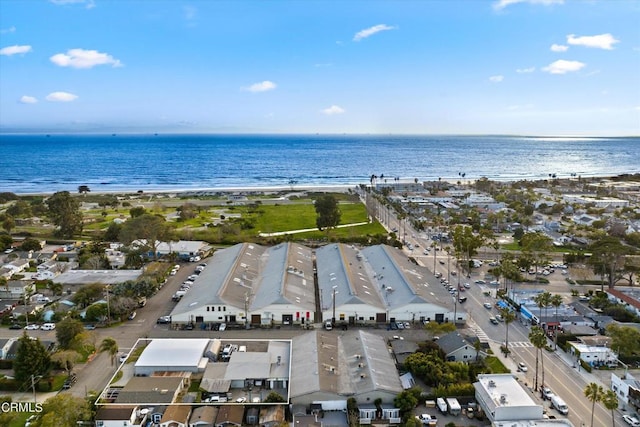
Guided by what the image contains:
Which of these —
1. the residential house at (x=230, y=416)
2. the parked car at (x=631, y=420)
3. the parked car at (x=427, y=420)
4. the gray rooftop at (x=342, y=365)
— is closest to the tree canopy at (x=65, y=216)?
the gray rooftop at (x=342, y=365)

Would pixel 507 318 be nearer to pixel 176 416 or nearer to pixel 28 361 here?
pixel 176 416

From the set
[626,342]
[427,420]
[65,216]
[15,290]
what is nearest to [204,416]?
[427,420]

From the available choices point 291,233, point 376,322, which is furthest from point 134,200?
point 376,322

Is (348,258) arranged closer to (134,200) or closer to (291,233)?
(291,233)

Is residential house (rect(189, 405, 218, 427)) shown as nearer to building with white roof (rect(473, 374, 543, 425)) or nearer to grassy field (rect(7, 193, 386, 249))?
building with white roof (rect(473, 374, 543, 425))

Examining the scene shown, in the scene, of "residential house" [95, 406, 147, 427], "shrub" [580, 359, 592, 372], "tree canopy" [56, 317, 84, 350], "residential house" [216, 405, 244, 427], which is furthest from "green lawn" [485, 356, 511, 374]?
"tree canopy" [56, 317, 84, 350]

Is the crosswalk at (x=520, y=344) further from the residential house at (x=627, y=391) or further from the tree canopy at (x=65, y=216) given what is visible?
the tree canopy at (x=65, y=216)
